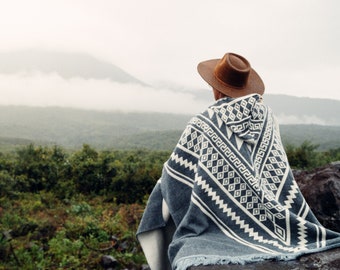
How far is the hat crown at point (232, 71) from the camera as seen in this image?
8.23 ft

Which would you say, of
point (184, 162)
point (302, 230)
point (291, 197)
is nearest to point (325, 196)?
point (291, 197)

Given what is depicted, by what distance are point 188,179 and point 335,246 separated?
0.90 metres

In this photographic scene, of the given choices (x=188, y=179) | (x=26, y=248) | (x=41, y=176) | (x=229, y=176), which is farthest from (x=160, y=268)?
(x=41, y=176)

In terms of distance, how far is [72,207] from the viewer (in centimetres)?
788

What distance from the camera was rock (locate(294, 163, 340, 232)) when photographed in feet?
10.7

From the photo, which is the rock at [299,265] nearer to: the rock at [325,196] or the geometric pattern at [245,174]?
the geometric pattern at [245,174]

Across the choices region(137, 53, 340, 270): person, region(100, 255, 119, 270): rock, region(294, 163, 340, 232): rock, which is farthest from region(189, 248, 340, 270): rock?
region(100, 255, 119, 270): rock

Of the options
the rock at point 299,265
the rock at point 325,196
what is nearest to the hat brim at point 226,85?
the rock at point 299,265

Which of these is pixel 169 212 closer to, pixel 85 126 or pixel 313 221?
pixel 313 221

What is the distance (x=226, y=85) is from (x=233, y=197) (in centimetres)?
79

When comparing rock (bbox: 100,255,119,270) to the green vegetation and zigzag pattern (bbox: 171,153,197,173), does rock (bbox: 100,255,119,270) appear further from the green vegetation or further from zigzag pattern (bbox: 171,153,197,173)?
zigzag pattern (bbox: 171,153,197,173)

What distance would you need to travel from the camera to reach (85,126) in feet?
616

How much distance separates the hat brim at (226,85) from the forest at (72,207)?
290 cm

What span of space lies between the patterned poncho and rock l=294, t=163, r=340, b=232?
1123 millimetres
